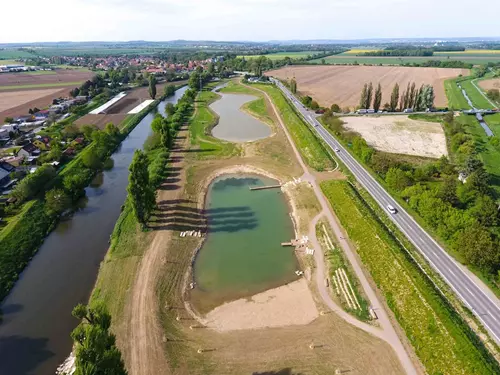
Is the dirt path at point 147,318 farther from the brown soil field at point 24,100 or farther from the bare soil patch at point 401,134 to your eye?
the brown soil field at point 24,100

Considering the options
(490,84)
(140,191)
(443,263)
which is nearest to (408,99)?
(490,84)

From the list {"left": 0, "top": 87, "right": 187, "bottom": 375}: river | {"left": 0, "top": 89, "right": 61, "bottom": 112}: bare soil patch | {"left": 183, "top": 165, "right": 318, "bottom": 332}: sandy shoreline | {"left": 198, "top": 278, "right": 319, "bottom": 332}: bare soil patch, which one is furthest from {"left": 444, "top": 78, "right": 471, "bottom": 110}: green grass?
{"left": 0, "top": 89, "right": 61, "bottom": 112}: bare soil patch

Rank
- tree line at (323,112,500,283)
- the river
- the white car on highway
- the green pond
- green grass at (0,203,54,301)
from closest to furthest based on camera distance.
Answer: the river < tree line at (323,112,500,283) < the green pond < green grass at (0,203,54,301) < the white car on highway

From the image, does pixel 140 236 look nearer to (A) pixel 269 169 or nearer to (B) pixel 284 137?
(A) pixel 269 169

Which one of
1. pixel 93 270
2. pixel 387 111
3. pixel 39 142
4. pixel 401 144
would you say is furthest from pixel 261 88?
pixel 93 270

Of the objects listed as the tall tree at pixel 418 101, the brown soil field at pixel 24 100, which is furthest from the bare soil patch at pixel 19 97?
the tall tree at pixel 418 101

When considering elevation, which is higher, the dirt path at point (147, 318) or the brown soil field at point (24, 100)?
the brown soil field at point (24, 100)

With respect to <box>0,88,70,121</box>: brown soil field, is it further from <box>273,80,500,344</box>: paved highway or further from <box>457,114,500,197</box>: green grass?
<box>457,114,500,197</box>: green grass
